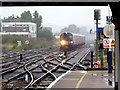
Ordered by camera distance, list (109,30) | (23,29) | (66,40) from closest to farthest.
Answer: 1. (109,30)
2. (66,40)
3. (23,29)

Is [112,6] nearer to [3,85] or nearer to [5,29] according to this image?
[3,85]

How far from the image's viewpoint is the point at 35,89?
49.2 ft

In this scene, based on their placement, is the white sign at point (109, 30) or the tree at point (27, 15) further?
the tree at point (27, 15)

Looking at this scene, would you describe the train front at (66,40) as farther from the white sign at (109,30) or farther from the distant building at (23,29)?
the distant building at (23,29)

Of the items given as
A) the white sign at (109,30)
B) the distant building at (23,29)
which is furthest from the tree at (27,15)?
the white sign at (109,30)

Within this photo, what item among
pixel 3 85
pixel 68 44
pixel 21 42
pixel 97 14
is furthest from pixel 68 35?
pixel 3 85

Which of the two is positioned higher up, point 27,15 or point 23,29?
point 27,15

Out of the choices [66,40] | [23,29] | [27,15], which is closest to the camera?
[66,40]

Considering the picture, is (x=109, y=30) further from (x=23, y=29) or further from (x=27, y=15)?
(x=27, y=15)

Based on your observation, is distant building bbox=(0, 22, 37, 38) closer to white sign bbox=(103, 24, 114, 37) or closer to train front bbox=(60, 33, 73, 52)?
train front bbox=(60, 33, 73, 52)

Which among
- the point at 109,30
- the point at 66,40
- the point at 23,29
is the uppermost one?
the point at 23,29

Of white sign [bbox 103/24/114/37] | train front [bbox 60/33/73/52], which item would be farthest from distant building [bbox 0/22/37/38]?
white sign [bbox 103/24/114/37]

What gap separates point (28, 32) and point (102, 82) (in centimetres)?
6238

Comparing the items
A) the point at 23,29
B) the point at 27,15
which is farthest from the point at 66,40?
the point at 27,15
